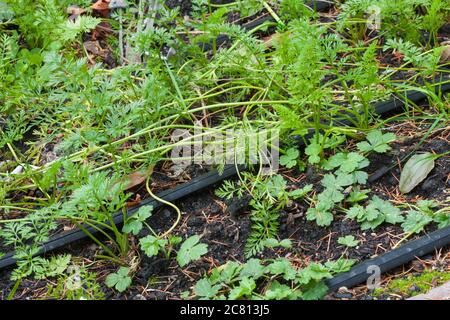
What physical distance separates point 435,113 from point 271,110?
742 millimetres

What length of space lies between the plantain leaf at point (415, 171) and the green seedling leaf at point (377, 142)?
0.41ft

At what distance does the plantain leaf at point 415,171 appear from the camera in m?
3.36

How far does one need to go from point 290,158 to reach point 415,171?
53cm

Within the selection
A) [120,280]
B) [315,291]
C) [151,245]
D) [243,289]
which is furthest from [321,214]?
[120,280]

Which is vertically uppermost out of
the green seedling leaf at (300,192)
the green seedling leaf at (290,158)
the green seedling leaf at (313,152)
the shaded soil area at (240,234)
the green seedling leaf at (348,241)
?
the green seedling leaf at (313,152)

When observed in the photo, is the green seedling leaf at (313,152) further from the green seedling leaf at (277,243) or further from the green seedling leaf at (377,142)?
the green seedling leaf at (277,243)

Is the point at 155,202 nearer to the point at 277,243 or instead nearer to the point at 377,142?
the point at 277,243

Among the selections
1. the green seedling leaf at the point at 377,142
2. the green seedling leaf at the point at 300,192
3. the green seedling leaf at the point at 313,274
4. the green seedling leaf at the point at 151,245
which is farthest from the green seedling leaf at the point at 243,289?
the green seedling leaf at the point at 377,142

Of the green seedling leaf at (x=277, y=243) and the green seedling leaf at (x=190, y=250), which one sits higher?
the green seedling leaf at (x=277, y=243)

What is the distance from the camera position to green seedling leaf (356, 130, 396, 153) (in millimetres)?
3484

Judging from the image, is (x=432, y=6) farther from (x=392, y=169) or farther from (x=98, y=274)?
(x=98, y=274)

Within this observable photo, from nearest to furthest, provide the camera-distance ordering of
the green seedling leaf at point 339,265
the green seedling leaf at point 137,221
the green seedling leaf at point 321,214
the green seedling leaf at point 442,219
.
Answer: the green seedling leaf at point 339,265 < the green seedling leaf at point 442,219 < the green seedling leaf at point 321,214 < the green seedling leaf at point 137,221

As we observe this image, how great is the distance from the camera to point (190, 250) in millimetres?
3217
